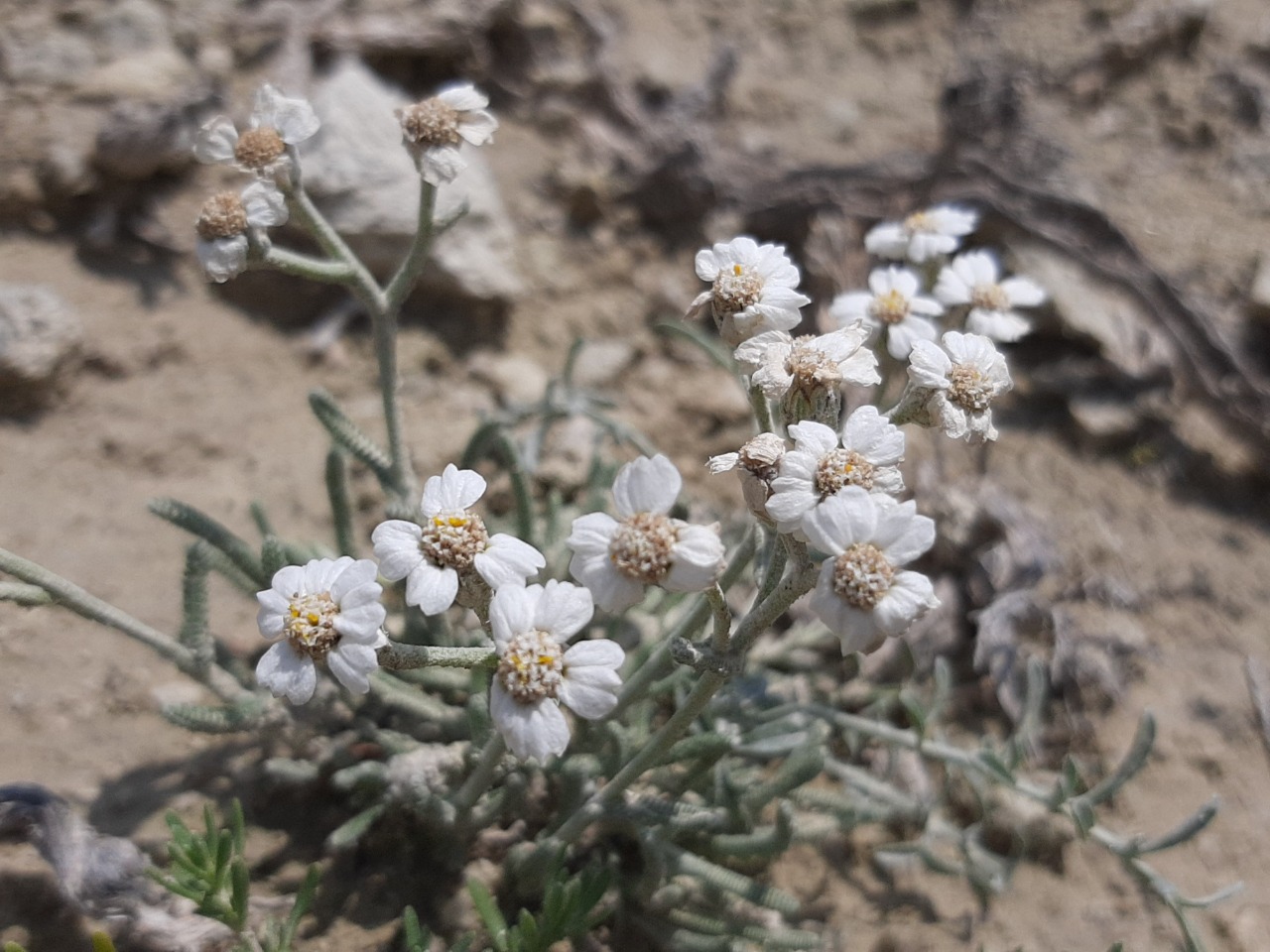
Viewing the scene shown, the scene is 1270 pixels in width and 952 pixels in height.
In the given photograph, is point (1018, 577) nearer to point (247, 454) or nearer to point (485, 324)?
point (485, 324)

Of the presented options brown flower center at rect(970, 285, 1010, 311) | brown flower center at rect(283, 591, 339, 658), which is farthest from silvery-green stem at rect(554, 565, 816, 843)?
brown flower center at rect(970, 285, 1010, 311)

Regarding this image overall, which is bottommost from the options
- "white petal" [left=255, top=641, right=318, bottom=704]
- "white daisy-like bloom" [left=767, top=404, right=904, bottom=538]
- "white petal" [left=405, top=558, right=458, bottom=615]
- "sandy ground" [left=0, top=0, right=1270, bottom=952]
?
"sandy ground" [left=0, top=0, right=1270, bottom=952]

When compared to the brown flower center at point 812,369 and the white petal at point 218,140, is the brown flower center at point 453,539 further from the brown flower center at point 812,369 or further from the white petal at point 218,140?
the white petal at point 218,140

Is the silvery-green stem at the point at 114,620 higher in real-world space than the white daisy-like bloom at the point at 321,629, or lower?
lower

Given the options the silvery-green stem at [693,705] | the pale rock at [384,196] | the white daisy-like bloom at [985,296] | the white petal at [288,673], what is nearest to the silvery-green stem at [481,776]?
the silvery-green stem at [693,705]

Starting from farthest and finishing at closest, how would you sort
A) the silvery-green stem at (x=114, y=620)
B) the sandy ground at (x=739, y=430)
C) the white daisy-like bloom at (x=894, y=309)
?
the sandy ground at (x=739, y=430) < the white daisy-like bloom at (x=894, y=309) < the silvery-green stem at (x=114, y=620)

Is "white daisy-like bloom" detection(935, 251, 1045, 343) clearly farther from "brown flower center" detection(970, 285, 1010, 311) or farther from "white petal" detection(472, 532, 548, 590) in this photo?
"white petal" detection(472, 532, 548, 590)
